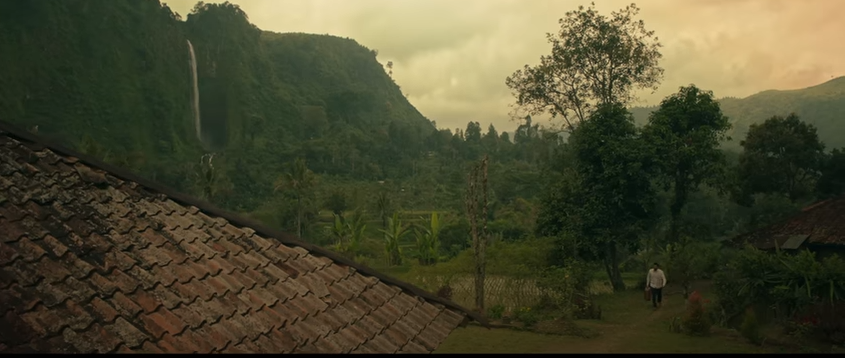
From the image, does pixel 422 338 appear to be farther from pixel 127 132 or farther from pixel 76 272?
pixel 127 132

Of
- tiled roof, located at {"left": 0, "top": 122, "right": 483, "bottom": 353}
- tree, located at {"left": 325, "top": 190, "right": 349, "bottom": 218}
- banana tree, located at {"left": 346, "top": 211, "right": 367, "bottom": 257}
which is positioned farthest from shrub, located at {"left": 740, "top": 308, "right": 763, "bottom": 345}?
tree, located at {"left": 325, "top": 190, "right": 349, "bottom": 218}

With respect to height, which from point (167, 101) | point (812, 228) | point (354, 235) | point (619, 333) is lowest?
point (619, 333)

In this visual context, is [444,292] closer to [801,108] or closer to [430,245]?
[430,245]

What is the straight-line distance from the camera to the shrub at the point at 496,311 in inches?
675

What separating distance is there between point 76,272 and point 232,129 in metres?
60.8

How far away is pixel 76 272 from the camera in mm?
2840

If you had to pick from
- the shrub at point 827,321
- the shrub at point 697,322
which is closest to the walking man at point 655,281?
the shrub at point 697,322

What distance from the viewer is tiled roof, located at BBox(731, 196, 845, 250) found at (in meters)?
17.9

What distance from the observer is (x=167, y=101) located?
2477 inches

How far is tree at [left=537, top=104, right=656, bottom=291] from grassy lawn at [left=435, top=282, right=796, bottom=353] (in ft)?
11.6

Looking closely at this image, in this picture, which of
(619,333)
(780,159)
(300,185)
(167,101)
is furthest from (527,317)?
(167,101)

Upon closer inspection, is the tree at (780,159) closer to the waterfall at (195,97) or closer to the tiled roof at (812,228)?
the tiled roof at (812,228)

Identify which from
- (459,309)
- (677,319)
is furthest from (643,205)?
(459,309)

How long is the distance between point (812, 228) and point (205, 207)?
64.1 feet
